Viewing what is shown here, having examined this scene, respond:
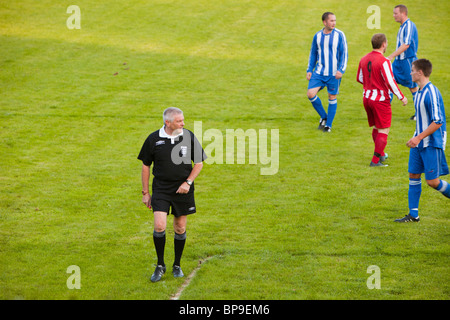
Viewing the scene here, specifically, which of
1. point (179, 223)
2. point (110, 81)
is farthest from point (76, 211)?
point (110, 81)

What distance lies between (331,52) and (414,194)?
5528 millimetres

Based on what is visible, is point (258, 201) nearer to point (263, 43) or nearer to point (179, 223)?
point (179, 223)

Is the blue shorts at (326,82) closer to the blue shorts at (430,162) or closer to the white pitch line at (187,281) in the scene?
the blue shorts at (430,162)

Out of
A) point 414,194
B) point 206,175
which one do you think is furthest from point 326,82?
point 414,194

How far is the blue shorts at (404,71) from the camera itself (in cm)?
1361

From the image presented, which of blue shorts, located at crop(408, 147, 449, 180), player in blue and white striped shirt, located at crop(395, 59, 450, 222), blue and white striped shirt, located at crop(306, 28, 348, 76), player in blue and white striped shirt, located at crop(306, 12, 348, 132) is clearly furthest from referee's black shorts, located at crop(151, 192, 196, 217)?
blue and white striped shirt, located at crop(306, 28, 348, 76)

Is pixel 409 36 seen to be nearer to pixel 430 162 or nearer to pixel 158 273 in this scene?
pixel 430 162

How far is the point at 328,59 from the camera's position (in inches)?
491

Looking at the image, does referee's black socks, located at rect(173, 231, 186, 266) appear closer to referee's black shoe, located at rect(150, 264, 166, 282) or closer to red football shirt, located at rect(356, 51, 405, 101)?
referee's black shoe, located at rect(150, 264, 166, 282)

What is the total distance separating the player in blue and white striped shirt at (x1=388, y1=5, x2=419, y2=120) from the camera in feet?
42.4

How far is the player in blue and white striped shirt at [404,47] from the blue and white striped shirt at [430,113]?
5.61 meters

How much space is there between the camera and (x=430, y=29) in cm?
2295

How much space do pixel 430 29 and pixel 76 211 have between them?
63.8 feet

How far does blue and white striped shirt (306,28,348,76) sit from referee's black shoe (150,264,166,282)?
7688 mm
